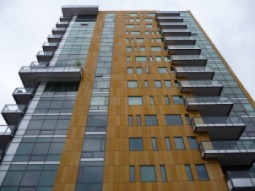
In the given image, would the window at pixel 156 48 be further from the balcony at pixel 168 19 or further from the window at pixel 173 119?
the window at pixel 173 119

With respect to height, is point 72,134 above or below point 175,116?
below

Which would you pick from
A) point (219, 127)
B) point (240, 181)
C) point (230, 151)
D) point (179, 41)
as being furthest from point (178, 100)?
point (179, 41)

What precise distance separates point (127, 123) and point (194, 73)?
12.5m

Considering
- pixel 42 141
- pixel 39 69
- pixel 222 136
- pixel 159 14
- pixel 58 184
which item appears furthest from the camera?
pixel 159 14

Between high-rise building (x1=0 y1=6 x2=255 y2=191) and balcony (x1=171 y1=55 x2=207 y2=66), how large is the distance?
0.14 metres

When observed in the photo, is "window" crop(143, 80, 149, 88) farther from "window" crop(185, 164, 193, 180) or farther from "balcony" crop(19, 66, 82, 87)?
"window" crop(185, 164, 193, 180)

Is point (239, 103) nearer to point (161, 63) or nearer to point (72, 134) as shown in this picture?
point (161, 63)

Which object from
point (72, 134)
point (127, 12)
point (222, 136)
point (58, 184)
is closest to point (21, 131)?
point (72, 134)

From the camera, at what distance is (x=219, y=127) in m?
26.2

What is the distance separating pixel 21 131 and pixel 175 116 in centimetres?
1571

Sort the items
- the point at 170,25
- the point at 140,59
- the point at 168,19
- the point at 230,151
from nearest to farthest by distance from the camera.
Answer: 1. the point at 230,151
2. the point at 140,59
3. the point at 170,25
4. the point at 168,19

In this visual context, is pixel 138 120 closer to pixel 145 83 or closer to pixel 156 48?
pixel 145 83

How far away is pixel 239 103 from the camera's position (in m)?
34.7

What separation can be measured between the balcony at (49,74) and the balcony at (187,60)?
43.7 ft
